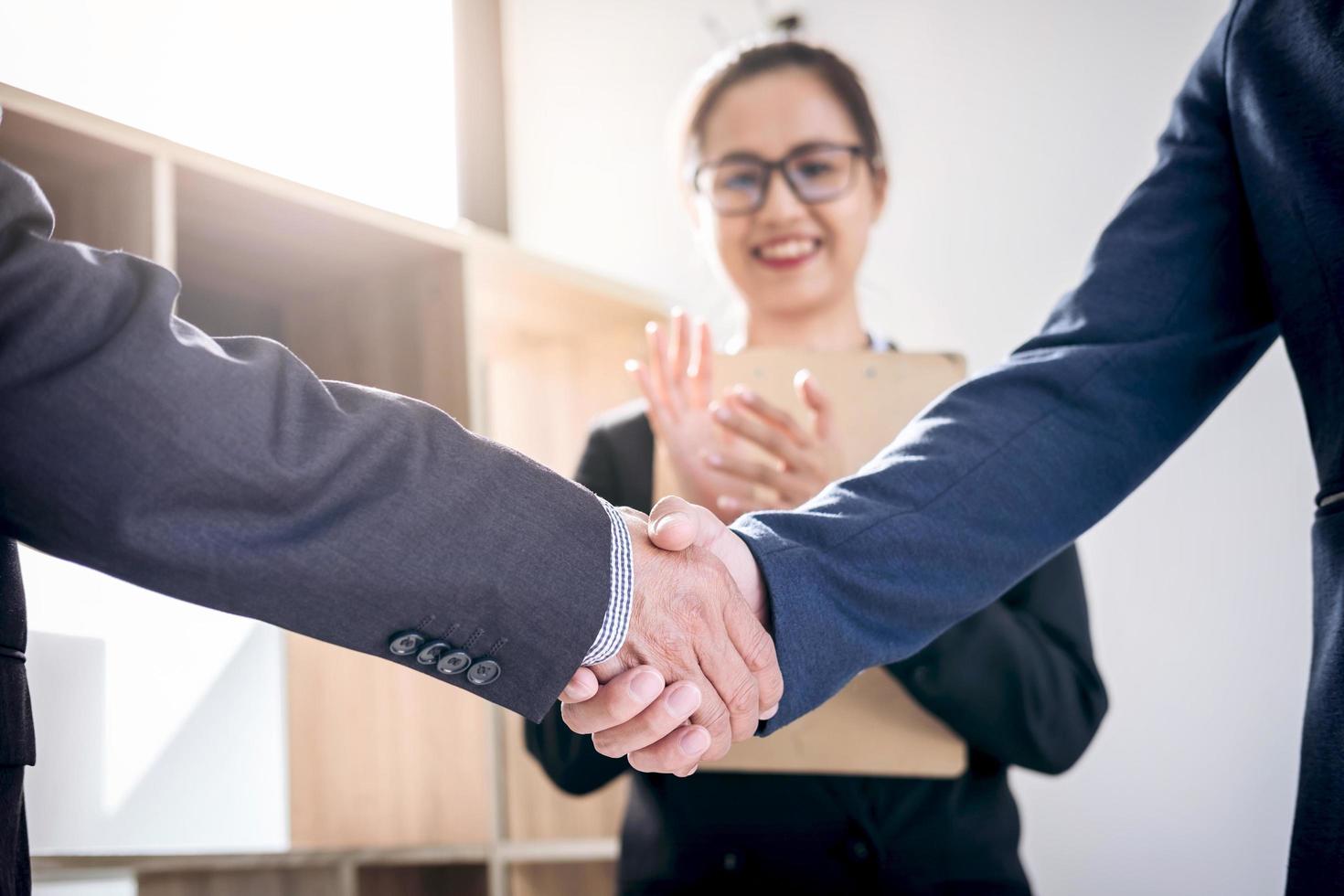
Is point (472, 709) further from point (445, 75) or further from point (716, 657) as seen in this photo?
point (445, 75)

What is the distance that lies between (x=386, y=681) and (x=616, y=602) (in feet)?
4.15

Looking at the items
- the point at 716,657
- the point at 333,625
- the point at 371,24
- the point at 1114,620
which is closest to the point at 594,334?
the point at 371,24

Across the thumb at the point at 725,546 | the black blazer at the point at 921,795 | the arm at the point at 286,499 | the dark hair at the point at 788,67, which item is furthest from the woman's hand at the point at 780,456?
the dark hair at the point at 788,67

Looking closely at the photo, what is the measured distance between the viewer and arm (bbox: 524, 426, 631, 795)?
1588mm

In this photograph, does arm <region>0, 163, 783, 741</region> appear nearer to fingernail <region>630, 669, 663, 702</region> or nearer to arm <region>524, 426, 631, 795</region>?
fingernail <region>630, 669, 663, 702</region>

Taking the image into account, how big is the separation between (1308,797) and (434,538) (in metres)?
0.63

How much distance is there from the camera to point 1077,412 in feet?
3.87

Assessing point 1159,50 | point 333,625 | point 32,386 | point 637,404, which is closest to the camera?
point 32,386

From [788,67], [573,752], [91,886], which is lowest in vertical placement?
[91,886]

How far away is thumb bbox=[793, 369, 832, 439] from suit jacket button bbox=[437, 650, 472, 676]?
0.65m

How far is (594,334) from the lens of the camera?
8.31ft

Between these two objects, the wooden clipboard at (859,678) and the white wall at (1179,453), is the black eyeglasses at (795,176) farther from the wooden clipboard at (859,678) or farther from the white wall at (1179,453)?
the white wall at (1179,453)

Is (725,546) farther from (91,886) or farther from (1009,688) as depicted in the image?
(91,886)

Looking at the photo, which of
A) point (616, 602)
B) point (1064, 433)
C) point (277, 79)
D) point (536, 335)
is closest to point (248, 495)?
point (616, 602)
